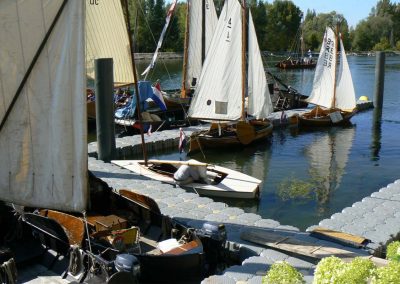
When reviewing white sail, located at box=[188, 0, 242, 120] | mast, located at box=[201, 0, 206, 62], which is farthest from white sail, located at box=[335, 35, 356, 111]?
→ white sail, located at box=[188, 0, 242, 120]

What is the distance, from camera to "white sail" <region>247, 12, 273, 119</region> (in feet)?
85.1

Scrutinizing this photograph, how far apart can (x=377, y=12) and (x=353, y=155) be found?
145m

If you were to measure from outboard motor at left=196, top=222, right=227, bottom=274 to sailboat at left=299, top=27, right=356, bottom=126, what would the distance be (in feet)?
76.4

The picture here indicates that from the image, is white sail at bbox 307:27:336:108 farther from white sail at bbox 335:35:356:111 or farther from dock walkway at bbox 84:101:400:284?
dock walkway at bbox 84:101:400:284

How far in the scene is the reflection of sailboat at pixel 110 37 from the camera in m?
20.2

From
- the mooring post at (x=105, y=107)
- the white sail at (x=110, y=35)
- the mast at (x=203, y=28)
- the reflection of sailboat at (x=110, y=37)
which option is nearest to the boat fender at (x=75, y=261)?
the mooring post at (x=105, y=107)

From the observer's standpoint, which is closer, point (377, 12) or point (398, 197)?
point (398, 197)

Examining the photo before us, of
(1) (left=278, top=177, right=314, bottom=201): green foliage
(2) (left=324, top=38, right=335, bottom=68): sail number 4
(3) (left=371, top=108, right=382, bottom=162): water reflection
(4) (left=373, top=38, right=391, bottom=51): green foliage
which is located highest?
(4) (left=373, top=38, right=391, bottom=51): green foliage

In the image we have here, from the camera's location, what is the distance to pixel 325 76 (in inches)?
1308

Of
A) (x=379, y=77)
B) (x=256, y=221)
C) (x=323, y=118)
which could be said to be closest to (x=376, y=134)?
(x=323, y=118)

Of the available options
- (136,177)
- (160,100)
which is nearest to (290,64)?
(160,100)

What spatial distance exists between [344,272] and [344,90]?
3114cm

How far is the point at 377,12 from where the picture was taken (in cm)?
15538

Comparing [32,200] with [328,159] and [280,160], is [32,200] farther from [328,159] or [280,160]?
[328,159]
